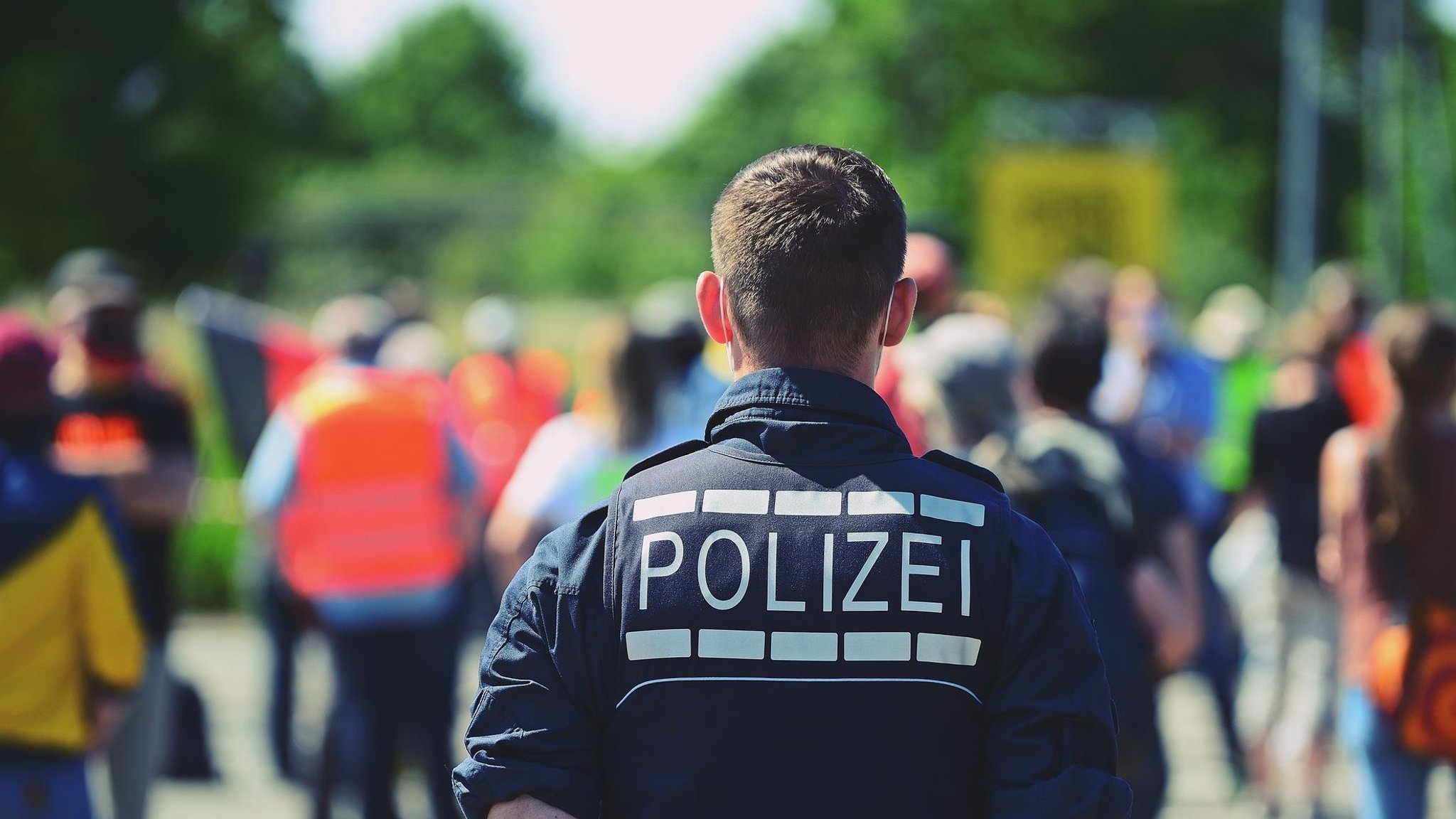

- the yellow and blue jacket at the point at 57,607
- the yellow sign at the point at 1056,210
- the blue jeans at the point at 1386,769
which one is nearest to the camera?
the yellow and blue jacket at the point at 57,607

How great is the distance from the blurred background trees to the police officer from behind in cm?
1620

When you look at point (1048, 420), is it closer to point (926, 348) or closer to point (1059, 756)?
point (926, 348)

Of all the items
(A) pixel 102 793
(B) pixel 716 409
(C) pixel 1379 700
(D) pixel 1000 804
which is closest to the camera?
(D) pixel 1000 804

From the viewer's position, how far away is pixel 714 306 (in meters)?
2.16

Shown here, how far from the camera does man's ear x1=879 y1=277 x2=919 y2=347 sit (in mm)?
A: 2121

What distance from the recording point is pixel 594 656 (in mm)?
2002

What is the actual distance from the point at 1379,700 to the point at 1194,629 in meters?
0.82

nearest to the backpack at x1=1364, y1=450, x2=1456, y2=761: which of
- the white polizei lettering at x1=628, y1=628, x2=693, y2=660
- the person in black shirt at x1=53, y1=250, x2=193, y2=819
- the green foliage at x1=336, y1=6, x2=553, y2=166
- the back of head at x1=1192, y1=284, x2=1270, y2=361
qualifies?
the white polizei lettering at x1=628, y1=628, x2=693, y2=660

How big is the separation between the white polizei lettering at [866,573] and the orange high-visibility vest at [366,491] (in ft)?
13.3

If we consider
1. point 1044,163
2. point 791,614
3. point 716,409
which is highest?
point 1044,163

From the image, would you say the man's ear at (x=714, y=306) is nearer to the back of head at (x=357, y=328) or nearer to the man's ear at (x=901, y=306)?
the man's ear at (x=901, y=306)

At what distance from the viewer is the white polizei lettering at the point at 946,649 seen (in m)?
1.97

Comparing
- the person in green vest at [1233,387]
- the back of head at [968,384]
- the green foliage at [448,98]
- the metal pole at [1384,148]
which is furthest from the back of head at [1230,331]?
the green foliage at [448,98]

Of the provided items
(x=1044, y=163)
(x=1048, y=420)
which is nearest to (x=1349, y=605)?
(x=1048, y=420)
